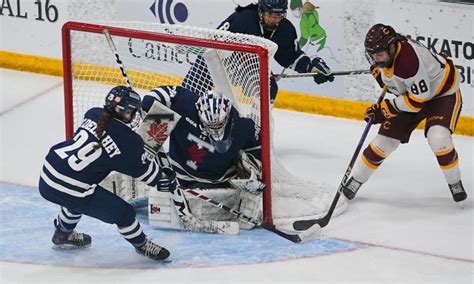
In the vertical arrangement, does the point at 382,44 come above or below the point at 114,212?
above

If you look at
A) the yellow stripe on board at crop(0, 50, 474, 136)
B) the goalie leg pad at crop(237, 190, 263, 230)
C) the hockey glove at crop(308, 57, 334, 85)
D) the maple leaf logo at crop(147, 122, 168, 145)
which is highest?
the hockey glove at crop(308, 57, 334, 85)

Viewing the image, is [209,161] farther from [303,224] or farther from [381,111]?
[381,111]

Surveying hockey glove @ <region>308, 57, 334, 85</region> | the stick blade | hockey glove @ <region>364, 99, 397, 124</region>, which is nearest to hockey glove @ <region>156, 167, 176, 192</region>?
the stick blade

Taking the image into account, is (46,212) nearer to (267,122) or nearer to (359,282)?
(267,122)

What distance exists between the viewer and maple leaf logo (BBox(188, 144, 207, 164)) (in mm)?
5910

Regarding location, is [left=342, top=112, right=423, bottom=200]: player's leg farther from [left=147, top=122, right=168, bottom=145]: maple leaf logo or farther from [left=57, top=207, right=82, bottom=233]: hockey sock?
[left=57, top=207, right=82, bottom=233]: hockey sock

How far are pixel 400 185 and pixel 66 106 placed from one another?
1526mm

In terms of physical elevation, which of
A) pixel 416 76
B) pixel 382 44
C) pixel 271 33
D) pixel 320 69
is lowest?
pixel 320 69

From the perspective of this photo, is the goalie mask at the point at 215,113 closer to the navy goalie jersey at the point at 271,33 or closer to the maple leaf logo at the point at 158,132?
the maple leaf logo at the point at 158,132

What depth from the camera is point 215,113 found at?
565 centimetres

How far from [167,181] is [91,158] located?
0.41 metres

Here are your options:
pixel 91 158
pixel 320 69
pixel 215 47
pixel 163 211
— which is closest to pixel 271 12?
pixel 320 69

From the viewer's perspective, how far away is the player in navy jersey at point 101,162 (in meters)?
5.32

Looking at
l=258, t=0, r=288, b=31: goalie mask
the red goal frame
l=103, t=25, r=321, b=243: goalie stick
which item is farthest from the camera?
l=258, t=0, r=288, b=31: goalie mask
